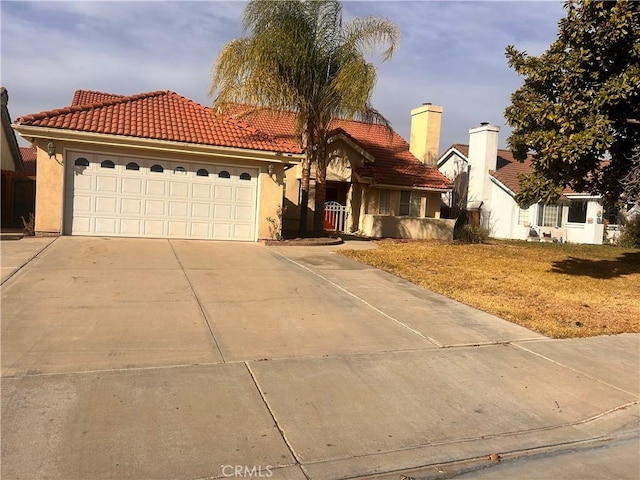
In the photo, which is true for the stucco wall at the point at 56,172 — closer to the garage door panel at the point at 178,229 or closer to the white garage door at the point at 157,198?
the white garage door at the point at 157,198

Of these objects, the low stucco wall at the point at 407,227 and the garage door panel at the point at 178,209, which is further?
the low stucco wall at the point at 407,227

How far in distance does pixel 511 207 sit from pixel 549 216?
7.04ft

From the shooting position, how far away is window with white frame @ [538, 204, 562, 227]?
89.8ft

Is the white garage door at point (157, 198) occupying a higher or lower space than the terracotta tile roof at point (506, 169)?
lower

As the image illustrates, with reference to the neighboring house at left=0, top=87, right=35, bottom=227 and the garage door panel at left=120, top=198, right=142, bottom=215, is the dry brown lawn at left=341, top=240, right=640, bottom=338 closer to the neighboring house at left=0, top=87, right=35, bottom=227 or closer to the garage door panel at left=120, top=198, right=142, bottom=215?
the garage door panel at left=120, top=198, right=142, bottom=215

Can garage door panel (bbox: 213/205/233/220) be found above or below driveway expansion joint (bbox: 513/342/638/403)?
above

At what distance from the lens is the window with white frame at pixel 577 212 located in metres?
27.9

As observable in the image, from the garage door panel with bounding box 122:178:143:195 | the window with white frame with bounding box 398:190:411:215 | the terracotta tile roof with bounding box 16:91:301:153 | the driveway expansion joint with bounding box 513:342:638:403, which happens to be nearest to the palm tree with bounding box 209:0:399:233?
the terracotta tile roof with bounding box 16:91:301:153

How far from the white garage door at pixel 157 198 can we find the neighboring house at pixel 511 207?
16781mm

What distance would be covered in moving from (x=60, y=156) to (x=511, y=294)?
1174 cm

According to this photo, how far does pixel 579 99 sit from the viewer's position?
1039 cm

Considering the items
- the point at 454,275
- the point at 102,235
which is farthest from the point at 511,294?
the point at 102,235

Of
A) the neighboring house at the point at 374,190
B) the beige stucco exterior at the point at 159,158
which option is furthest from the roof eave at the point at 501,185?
the beige stucco exterior at the point at 159,158

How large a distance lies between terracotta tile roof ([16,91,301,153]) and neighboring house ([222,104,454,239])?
169 inches
